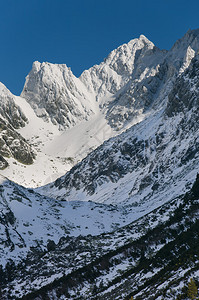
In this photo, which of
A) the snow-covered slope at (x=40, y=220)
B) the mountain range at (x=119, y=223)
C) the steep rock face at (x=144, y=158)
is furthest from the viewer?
the steep rock face at (x=144, y=158)

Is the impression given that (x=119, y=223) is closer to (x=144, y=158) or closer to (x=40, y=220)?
(x=40, y=220)

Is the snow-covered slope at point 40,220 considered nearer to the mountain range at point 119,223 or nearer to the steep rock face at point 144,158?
the mountain range at point 119,223

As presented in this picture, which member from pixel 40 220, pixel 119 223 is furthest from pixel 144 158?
pixel 40 220

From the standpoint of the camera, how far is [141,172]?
149750 mm

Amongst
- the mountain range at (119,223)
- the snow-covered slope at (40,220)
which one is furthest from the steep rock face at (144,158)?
the snow-covered slope at (40,220)

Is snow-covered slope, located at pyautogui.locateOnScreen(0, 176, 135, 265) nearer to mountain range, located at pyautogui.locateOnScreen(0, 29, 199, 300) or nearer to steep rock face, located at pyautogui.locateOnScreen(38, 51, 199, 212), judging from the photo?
mountain range, located at pyautogui.locateOnScreen(0, 29, 199, 300)

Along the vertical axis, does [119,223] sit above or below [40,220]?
below

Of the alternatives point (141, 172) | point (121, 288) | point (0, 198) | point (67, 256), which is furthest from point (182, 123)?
point (121, 288)

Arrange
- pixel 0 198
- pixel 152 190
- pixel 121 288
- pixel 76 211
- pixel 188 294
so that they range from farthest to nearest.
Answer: pixel 152 190
pixel 76 211
pixel 0 198
pixel 121 288
pixel 188 294

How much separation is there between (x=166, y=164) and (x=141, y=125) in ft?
221

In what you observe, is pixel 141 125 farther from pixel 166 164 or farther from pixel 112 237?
pixel 112 237

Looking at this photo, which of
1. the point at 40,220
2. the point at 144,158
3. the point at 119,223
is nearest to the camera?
the point at 40,220

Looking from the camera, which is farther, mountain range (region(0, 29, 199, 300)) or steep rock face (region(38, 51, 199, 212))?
steep rock face (region(38, 51, 199, 212))

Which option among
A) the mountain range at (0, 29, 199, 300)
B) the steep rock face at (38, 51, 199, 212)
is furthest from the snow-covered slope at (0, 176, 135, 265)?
the steep rock face at (38, 51, 199, 212)
